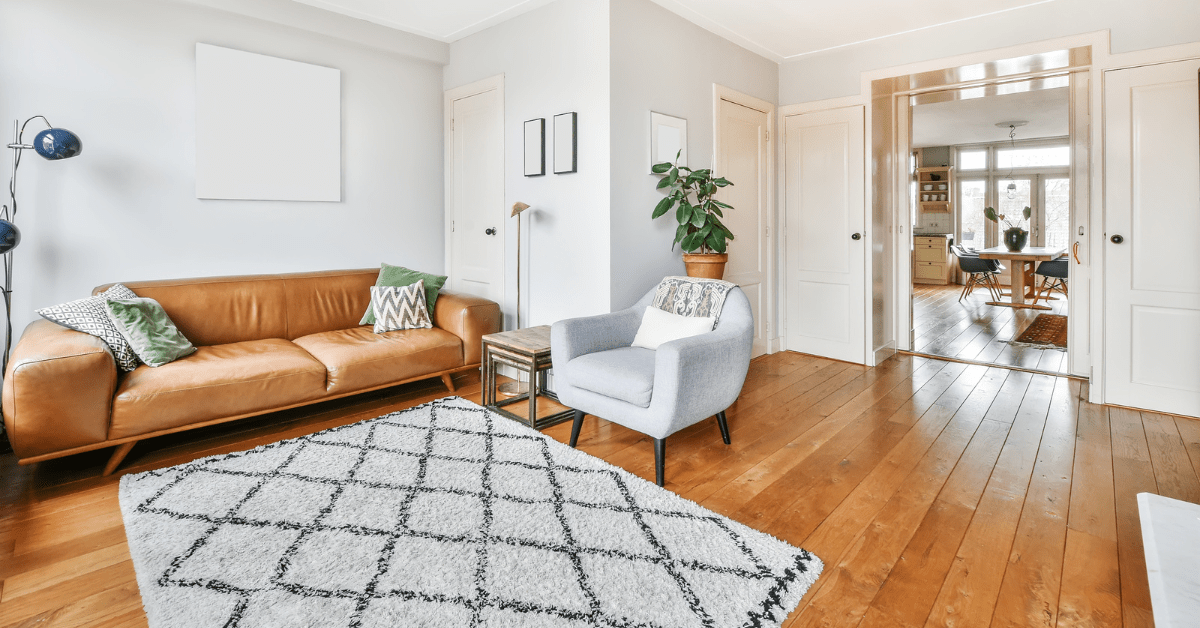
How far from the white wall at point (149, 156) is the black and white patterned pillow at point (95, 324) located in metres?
0.58

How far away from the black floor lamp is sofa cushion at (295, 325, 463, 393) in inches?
53.8

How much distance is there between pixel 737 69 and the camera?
4.61 meters

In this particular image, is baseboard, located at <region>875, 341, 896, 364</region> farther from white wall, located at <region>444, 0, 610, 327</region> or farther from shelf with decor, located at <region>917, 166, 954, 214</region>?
shelf with decor, located at <region>917, 166, 954, 214</region>

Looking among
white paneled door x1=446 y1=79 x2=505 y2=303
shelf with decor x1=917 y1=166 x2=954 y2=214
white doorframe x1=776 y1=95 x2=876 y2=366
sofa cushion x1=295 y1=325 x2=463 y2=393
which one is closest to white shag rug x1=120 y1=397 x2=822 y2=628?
sofa cushion x1=295 y1=325 x2=463 y2=393

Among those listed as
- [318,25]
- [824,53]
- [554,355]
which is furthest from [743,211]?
[318,25]

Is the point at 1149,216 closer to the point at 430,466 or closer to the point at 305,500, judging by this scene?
the point at 430,466

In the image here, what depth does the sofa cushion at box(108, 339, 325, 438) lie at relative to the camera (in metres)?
2.71

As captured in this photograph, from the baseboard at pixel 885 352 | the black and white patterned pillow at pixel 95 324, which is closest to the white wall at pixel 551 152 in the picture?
the black and white patterned pillow at pixel 95 324

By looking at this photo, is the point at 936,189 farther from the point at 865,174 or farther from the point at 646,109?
the point at 646,109

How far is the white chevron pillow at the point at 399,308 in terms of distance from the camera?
3961 millimetres

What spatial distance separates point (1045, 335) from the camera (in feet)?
19.3

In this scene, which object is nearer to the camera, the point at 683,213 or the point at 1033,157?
the point at 683,213

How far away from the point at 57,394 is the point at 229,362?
27.3 inches

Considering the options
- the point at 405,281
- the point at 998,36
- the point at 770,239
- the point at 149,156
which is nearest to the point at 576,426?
the point at 405,281
